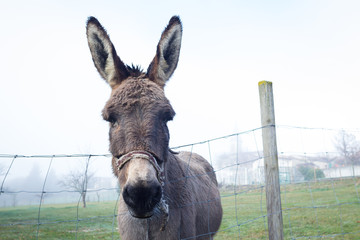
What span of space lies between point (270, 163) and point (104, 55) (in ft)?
9.44

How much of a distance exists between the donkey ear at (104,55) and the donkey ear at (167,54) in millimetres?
419

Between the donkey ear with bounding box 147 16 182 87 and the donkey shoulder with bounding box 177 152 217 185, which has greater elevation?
the donkey ear with bounding box 147 16 182 87

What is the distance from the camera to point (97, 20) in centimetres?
331

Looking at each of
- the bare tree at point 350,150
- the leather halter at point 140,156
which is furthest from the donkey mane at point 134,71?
the bare tree at point 350,150

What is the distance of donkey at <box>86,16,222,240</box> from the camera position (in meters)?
2.17

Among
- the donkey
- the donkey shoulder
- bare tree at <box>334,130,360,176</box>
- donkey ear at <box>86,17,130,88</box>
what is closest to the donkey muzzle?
the donkey

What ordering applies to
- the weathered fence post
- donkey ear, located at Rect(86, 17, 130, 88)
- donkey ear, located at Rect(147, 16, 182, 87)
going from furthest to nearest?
donkey ear, located at Rect(147, 16, 182, 87) → donkey ear, located at Rect(86, 17, 130, 88) → the weathered fence post

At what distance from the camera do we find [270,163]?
3.30 metres

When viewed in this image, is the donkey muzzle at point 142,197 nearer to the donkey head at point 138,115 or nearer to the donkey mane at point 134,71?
the donkey head at point 138,115

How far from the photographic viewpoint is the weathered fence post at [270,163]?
3.20m

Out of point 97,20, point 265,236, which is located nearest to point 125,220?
Result: point 97,20

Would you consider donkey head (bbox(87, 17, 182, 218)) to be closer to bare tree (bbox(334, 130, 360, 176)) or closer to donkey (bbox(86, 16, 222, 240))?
donkey (bbox(86, 16, 222, 240))

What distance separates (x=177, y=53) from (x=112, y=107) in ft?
4.90

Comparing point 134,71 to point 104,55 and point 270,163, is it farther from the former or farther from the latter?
point 270,163
